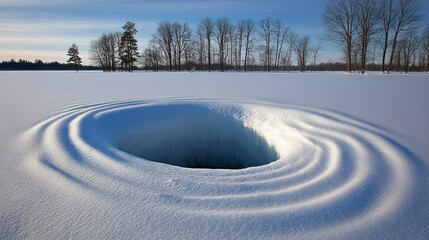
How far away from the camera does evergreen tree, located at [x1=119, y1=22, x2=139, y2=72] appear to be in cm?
3815

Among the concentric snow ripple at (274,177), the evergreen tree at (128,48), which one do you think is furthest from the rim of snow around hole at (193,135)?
the evergreen tree at (128,48)

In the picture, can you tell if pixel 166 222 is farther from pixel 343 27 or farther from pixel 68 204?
pixel 343 27

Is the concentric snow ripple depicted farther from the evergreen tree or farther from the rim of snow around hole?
the evergreen tree

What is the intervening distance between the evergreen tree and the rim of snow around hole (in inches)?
1431

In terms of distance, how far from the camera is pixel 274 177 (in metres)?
2.03

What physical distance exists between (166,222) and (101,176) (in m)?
0.89

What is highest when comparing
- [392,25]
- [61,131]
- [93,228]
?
[392,25]

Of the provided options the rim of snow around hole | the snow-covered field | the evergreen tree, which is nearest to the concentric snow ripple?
the snow-covered field

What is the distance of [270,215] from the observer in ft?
4.86

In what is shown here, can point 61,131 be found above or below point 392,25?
below

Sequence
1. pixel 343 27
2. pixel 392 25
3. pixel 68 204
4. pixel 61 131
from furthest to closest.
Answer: pixel 343 27 → pixel 392 25 → pixel 61 131 → pixel 68 204

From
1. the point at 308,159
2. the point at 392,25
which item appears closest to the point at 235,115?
the point at 308,159

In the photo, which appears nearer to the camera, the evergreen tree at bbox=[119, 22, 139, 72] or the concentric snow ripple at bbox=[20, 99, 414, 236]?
the concentric snow ripple at bbox=[20, 99, 414, 236]

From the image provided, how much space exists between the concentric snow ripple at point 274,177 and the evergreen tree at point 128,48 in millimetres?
38091
